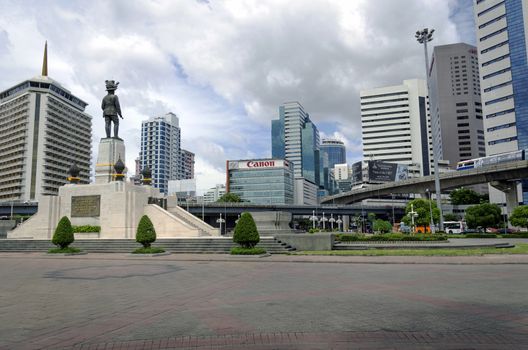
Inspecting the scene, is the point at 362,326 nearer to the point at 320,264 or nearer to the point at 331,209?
the point at 320,264

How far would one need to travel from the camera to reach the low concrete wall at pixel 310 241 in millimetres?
29141

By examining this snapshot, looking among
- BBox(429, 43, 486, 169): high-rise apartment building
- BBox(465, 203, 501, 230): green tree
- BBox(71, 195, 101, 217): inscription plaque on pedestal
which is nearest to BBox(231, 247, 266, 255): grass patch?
BBox(71, 195, 101, 217): inscription plaque on pedestal

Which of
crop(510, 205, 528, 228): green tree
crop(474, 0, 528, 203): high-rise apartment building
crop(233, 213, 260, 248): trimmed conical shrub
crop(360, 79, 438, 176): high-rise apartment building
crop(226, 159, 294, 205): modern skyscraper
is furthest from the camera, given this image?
crop(360, 79, 438, 176): high-rise apartment building

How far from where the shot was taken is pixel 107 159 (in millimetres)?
39281

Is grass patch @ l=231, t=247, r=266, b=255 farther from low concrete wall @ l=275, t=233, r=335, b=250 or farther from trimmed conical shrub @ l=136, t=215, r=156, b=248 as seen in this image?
trimmed conical shrub @ l=136, t=215, r=156, b=248

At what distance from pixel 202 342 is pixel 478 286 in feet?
30.6

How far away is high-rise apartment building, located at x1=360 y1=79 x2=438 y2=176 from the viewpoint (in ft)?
599

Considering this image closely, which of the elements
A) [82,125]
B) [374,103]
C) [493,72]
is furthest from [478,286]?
[374,103]

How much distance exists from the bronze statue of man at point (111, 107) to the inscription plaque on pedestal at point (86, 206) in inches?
282

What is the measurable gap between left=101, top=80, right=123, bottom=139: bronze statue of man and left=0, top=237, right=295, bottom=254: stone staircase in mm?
12345

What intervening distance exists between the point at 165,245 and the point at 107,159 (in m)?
13.7

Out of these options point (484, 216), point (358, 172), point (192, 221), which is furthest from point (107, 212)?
point (358, 172)

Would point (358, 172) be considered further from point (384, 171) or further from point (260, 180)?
point (260, 180)

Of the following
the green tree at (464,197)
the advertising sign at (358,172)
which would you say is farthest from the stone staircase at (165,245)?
the advertising sign at (358,172)
